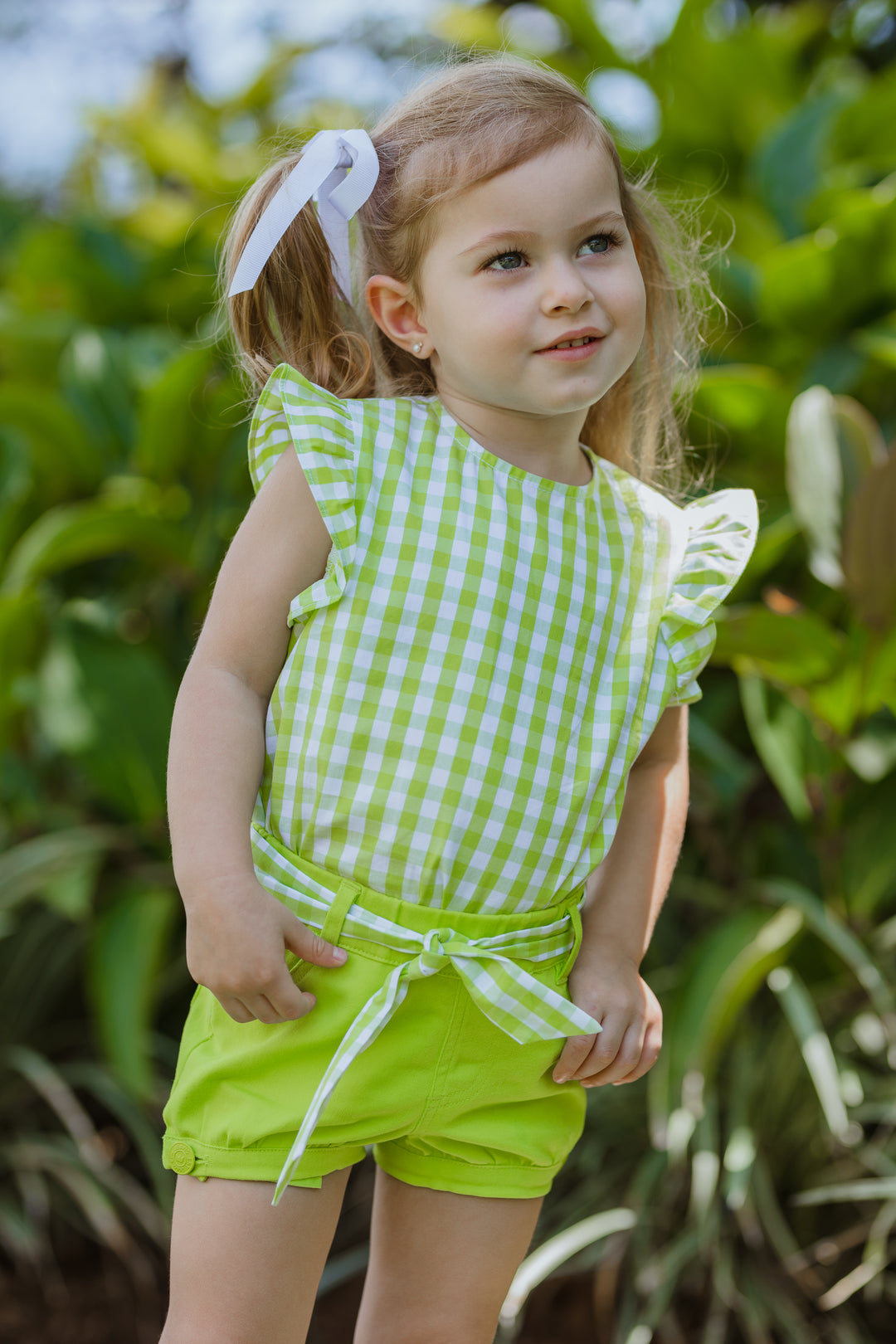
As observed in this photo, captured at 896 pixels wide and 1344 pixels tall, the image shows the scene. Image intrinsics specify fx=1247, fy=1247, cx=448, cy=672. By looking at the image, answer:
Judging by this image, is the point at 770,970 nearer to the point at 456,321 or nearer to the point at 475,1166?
the point at 475,1166

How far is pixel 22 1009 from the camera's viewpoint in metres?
2.31

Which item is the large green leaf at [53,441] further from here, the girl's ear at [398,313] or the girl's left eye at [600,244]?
the girl's left eye at [600,244]

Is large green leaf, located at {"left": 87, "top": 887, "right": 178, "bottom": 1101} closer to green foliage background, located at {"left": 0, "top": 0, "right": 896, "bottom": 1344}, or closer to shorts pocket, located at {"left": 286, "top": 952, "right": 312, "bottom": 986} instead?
green foliage background, located at {"left": 0, "top": 0, "right": 896, "bottom": 1344}

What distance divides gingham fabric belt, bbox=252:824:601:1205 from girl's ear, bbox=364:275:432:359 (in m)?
0.44

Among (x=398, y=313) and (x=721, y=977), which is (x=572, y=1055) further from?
(x=721, y=977)

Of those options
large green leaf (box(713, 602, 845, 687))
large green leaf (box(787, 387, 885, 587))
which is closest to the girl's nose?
large green leaf (box(713, 602, 845, 687))

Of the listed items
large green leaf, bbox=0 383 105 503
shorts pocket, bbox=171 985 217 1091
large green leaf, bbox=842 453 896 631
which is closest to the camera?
shorts pocket, bbox=171 985 217 1091

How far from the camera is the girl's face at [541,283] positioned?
3.09 feet

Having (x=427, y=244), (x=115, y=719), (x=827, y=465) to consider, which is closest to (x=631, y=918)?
(x=427, y=244)

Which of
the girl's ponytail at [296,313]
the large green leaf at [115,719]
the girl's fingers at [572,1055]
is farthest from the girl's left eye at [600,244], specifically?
the large green leaf at [115,719]

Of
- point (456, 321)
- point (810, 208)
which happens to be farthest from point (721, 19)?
point (456, 321)

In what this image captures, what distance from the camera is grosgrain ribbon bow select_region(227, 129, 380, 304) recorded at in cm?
100

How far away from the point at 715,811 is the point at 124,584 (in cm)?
126

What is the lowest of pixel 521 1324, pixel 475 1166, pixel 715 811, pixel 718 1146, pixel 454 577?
pixel 521 1324
